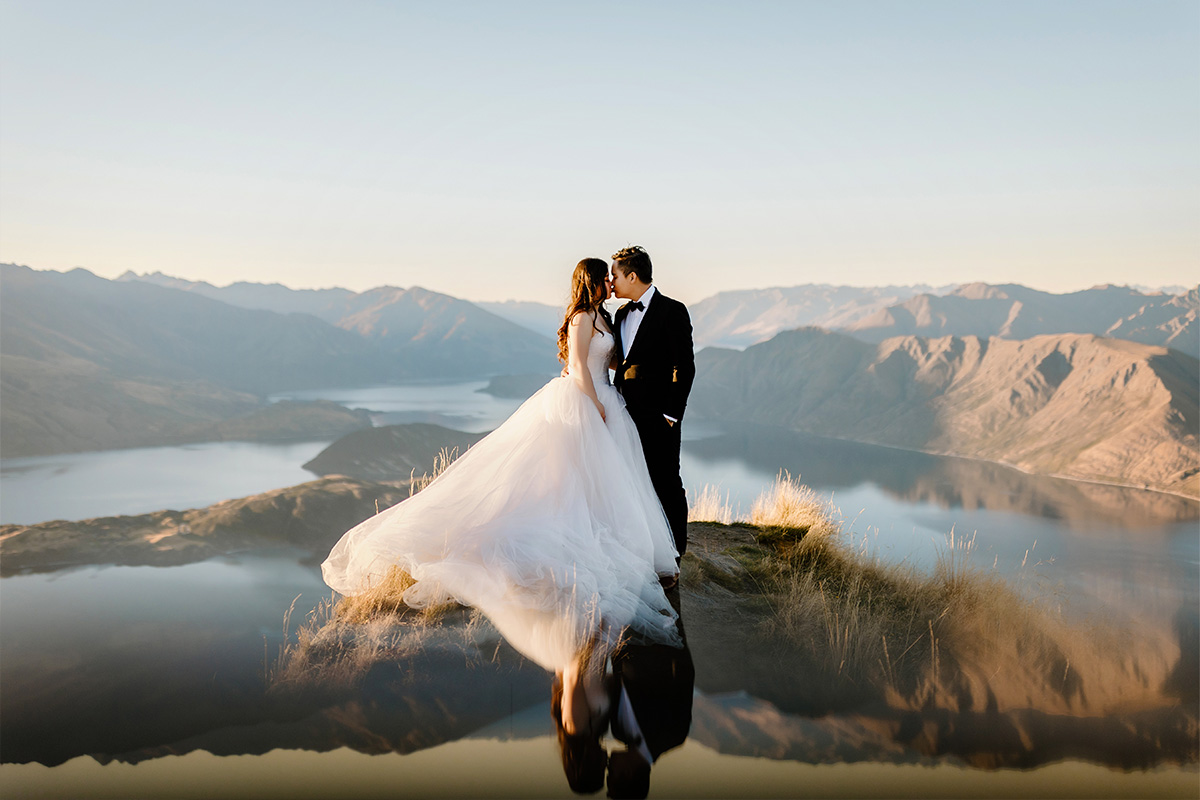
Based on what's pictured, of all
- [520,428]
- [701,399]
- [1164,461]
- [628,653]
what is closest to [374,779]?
[628,653]

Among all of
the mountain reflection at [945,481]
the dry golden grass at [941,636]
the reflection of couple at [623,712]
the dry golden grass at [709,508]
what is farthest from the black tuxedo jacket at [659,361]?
the mountain reflection at [945,481]

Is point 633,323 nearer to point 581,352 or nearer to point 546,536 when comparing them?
point 581,352

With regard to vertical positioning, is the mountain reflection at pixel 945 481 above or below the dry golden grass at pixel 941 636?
below

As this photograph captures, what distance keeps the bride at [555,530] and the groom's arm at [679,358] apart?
Result: 1.12 feet

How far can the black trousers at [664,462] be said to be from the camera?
4.64 m

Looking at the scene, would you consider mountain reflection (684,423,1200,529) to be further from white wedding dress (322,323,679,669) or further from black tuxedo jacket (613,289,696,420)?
white wedding dress (322,323,679,669)

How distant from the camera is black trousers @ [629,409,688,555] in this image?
15.2 feet

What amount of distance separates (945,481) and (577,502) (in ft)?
336

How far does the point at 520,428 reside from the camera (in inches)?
185

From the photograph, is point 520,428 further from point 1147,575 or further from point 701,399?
point 701,399

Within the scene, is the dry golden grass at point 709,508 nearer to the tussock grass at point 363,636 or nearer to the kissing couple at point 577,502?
the kissing couple at point 577,502

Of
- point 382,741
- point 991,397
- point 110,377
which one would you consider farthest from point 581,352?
point 110,377

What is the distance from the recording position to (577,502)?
436 cm

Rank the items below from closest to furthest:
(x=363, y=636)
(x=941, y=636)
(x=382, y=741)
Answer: (x=382, y=741)
(x=363, y=636)
(x=941, y=636)
